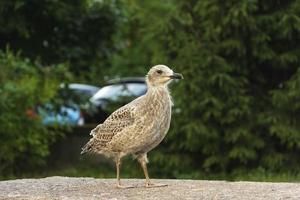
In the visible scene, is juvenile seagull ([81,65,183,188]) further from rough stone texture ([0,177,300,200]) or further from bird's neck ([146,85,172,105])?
rough stone texture ([0,177,300,200])

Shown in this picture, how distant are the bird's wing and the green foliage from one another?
6.57 meters

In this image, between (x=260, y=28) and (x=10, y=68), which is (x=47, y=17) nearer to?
(x=10, y=68)

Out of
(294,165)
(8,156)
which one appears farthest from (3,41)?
(294,165)

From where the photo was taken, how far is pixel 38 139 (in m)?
17.1

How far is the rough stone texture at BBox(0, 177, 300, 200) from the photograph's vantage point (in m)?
9.22

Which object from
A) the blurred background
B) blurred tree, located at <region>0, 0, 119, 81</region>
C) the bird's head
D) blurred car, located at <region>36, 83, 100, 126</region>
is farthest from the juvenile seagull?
blurred tree, located at <region>0, 0, 119, 81</region>

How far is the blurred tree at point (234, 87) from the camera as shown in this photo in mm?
15609

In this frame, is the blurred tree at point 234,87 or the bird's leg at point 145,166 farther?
the blurred tree at point 234,87

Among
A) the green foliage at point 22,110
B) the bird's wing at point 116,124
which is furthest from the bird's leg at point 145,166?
the green foliage at point 22,110

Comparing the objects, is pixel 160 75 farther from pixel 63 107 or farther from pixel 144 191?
pixel 63 107

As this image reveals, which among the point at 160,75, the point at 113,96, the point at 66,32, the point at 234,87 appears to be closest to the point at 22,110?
the point at 113,96

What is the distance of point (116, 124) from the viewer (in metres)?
9.75

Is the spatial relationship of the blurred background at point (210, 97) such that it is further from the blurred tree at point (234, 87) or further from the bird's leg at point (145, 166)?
the bird's leg at point (145, 166)

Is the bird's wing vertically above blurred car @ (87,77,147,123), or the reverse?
blurred car @ (87,77,147,123)
